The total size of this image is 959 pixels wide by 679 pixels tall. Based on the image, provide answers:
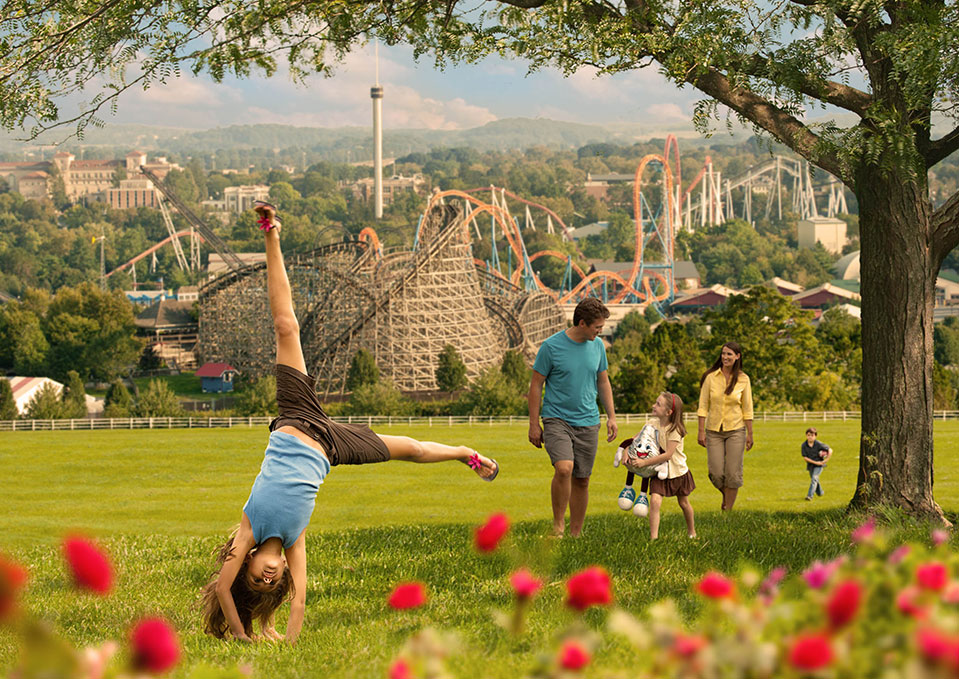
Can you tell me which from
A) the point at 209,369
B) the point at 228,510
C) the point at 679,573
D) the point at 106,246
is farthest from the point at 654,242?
the point at 679,573

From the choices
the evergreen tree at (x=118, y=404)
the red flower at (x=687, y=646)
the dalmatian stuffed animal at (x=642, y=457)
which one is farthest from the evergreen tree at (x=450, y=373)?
the red flower at (x=687, y=646)

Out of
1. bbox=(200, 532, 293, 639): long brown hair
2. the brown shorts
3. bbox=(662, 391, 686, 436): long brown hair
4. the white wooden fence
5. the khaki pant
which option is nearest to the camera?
bbox=(200, 532, 293, 639): long brown hair

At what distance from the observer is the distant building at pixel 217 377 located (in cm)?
6166

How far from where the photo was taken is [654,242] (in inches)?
6220

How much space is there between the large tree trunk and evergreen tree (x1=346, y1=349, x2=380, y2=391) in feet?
130

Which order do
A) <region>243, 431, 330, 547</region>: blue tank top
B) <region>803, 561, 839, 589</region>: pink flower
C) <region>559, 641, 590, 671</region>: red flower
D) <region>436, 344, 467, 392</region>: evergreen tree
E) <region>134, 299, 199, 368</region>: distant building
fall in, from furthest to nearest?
<region>134, 299, 199, 368</region>: distant building < <region>436, 344, 467, 392</region>: evergreen tree < <region>243, 431, 330, 547</region>: blue tank top < <region>803, 561, 839, 589</region>: pink flower < <region>559, 641, 590, 671</region>: red flower

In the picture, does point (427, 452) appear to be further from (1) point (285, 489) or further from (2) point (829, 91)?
(2) point (829, 91)

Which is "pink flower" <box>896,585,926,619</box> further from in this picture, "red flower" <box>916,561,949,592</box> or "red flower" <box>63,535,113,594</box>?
"red flower" <box>63,535,113,594</box>

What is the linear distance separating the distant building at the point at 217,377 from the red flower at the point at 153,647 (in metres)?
61.4

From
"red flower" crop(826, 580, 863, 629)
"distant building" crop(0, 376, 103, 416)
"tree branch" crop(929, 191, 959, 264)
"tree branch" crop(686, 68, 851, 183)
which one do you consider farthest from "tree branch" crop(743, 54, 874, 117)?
"distant building" crop(0, 376, 103, 416)

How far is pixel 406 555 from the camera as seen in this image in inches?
262

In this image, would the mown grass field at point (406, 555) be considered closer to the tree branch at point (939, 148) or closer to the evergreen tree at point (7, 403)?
the tree branch at point (939, 148)

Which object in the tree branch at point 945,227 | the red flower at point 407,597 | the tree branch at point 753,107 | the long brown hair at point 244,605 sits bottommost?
the long brown hair at point 244,605

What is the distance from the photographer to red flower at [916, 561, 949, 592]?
1513 millimetres
